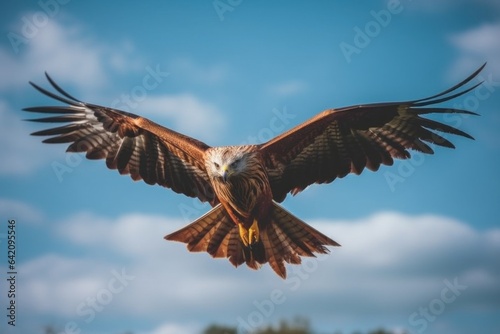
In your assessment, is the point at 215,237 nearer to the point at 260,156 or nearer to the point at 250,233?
the point at 250,233

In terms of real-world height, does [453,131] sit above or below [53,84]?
below

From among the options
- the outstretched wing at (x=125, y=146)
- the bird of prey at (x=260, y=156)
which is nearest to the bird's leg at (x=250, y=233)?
the bird of prey at (x=260, y=156)

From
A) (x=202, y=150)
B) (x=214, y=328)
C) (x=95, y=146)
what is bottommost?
(x=214, y=328)

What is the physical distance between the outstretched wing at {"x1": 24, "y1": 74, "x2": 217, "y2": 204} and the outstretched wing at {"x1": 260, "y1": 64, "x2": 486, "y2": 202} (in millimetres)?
1066

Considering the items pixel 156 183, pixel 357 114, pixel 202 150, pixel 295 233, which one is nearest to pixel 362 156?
pixel 357 114

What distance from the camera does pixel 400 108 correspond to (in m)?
10.7

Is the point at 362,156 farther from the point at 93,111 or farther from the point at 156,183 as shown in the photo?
the point at 93,111

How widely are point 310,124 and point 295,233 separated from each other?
146 centimetres

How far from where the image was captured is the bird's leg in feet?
34.6

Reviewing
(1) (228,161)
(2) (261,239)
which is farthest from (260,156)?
(2) (261,239)

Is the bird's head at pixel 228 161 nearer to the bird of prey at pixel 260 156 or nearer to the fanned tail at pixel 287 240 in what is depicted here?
the bird of prey at pixel 260 156

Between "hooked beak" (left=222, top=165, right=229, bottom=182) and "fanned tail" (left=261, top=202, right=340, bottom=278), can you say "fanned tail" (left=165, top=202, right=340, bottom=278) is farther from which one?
"hooked beak" (left=222, top=165, right=229, bottom=182)

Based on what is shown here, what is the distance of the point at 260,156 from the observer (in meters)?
10.3

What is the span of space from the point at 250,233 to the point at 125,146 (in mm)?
2058
